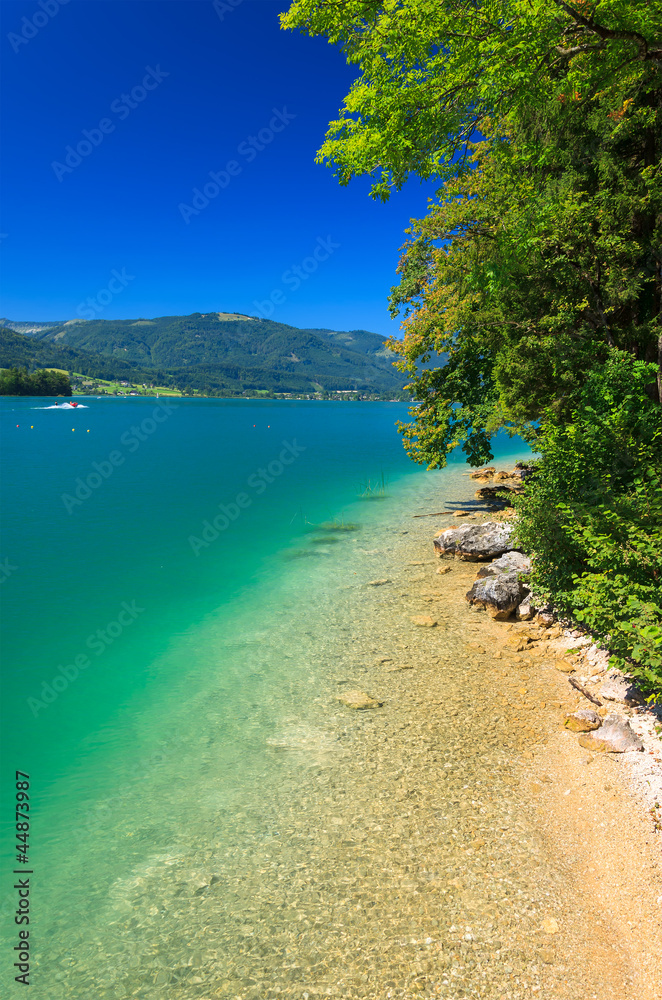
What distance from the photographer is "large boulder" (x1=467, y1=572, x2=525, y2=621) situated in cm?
1479

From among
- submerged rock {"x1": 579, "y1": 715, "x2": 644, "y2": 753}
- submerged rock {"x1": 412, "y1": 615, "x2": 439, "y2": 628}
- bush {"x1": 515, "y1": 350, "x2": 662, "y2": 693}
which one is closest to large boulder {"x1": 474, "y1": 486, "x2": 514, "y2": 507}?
submerged rock {"x1": 412, "y1": 615, "x2": 439, "y2": 628}

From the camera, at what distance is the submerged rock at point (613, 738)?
27.4 feet

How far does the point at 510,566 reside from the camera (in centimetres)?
1641

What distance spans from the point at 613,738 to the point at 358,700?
17.5 feet

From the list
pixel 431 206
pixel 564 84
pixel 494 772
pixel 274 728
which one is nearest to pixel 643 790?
pixel 494 772

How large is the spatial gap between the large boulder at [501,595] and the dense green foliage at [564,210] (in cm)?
348

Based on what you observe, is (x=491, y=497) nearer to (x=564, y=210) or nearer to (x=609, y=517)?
(x=564, y=210)

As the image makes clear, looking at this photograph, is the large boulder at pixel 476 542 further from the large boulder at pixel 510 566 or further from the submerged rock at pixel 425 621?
the submerged rock at pixel 425 621

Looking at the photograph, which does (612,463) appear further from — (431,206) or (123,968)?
(431,206)

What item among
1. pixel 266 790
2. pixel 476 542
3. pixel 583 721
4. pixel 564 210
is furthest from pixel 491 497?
pixel 266 790

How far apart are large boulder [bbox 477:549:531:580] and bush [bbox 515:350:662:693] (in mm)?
4054

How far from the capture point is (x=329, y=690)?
11.9 meters

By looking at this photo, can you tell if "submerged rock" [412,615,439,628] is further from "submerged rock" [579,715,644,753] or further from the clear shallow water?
"submerged rock" [579,715,644,753]

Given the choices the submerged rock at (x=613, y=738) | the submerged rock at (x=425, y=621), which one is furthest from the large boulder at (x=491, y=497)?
the submerged rock at (x=613, y=738)
